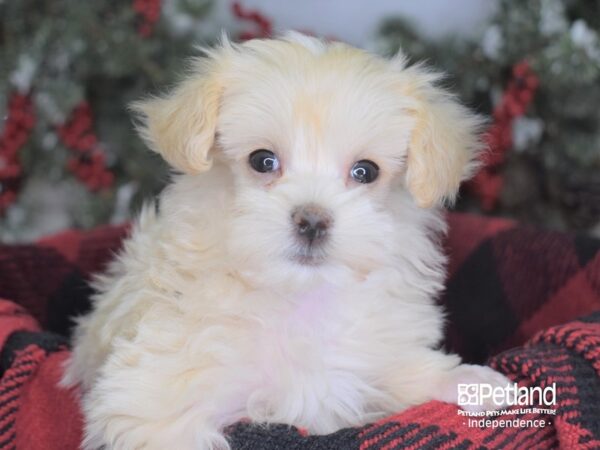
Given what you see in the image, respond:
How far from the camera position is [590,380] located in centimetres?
186

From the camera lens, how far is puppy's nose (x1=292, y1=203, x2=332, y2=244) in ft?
5.33

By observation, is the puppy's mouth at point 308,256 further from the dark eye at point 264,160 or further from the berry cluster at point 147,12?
the berry cluster at point 147,12

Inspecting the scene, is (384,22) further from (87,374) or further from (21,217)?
(87,374)

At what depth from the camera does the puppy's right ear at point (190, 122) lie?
1.78 m

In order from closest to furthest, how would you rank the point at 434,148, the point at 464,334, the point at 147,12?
the point at 434,148 → the point at 464,334 → the point at 147,12

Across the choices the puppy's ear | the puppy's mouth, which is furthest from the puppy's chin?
the puppy's ear

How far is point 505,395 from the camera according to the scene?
1864 millimetres

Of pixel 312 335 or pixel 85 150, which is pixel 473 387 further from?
pixel 85 150

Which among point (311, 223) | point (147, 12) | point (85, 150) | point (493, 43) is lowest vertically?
point (311, 223)

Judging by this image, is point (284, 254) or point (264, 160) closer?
point (284, 254)

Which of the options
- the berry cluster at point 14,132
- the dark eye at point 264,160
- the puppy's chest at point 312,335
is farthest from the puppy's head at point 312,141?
the berry cluster at point 14,132

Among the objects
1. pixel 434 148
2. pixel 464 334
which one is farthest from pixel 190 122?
pixel 464 334

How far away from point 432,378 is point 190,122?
0.85 m

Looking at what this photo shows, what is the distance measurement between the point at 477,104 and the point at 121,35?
1507mm
